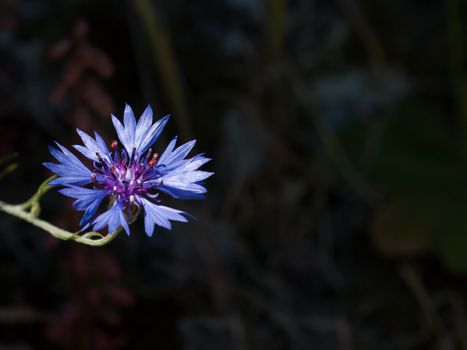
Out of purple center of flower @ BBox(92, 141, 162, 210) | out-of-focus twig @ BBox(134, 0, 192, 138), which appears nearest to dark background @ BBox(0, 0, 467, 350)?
out-of-focus twig @ BBox(134, 0, 192, 138)

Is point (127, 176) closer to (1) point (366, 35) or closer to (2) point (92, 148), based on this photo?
(2) point (92, 148)

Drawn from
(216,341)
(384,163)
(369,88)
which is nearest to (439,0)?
(369,88)

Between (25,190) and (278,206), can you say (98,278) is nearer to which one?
(25,190)

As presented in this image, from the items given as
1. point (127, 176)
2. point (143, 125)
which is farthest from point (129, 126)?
point (127, 176)

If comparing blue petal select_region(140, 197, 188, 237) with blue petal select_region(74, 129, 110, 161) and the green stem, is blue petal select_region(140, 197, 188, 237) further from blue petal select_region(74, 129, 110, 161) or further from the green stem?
blue petal select_region(74, 129, 110, 161)

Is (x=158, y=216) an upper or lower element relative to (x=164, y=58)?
lower

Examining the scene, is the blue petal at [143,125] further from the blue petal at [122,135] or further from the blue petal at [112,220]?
A: the blue petal at [112,220]

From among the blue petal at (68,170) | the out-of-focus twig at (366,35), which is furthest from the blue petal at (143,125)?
the out-of-focus twig at (366,35)
